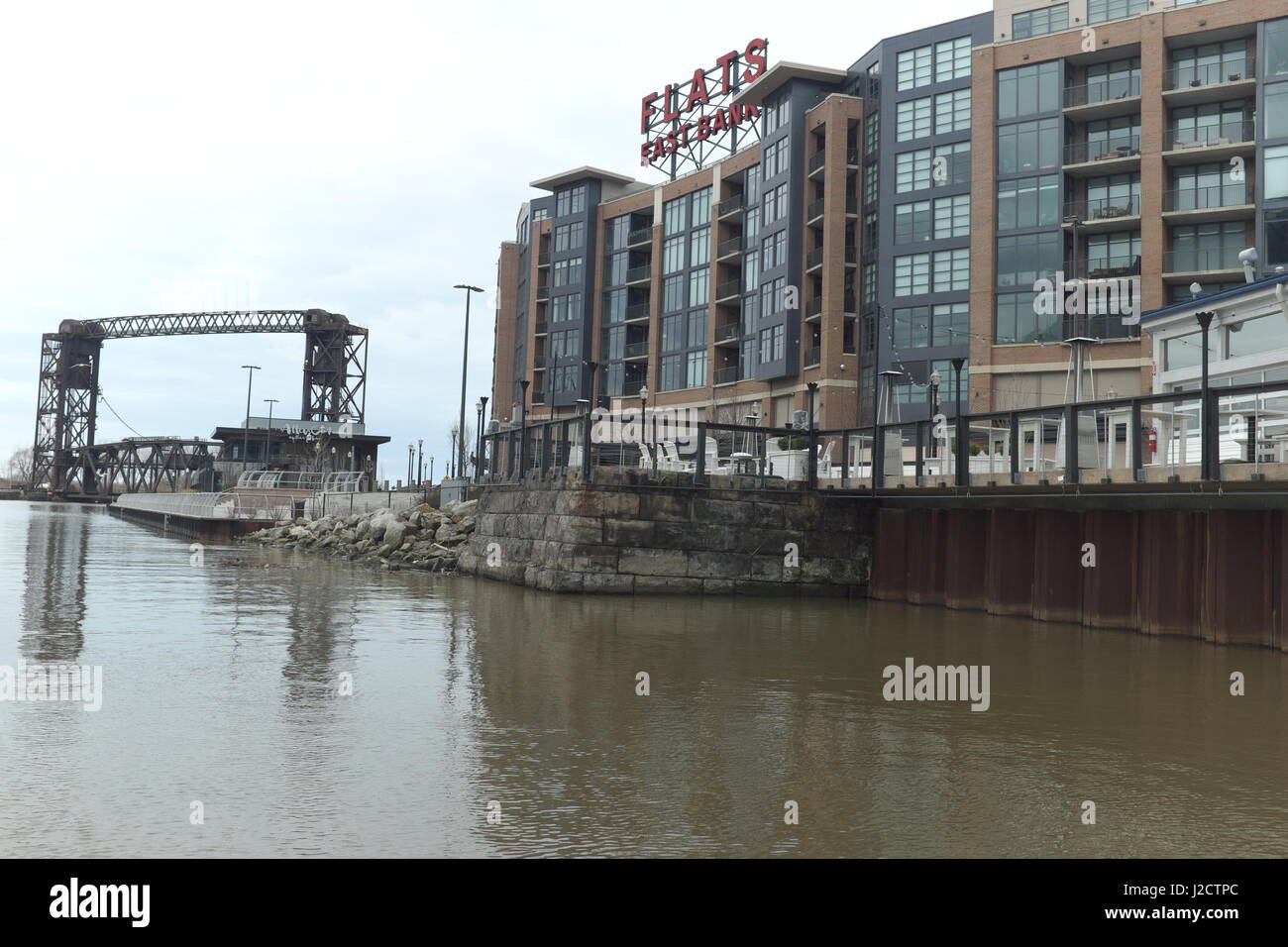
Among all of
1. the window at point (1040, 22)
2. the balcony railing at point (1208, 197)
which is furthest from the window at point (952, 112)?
the balcony railing at point (1208, 197)

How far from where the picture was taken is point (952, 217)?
5247 cm

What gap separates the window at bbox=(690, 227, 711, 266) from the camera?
68250 millimetres

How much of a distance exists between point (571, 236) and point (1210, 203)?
44712mm

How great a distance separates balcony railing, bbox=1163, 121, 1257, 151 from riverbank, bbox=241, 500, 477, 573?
110ft

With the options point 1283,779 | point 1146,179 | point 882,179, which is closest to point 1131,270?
point 1146,179

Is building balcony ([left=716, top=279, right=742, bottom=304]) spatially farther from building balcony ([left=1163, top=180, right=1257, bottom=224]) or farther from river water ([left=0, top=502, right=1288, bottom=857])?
river water ([left=0, top=502, right=1288, bottom=857])

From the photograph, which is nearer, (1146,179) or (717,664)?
(717,664)

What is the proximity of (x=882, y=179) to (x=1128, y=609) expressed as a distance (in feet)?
129

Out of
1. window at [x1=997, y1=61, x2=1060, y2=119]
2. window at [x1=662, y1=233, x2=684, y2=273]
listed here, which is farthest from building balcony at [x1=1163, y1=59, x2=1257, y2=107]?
window at [x1=662, y1=233, x2=684, y2=273]

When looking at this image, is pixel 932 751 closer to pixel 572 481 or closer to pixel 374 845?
pixel 374 845

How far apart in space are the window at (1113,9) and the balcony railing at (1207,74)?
4010mm
